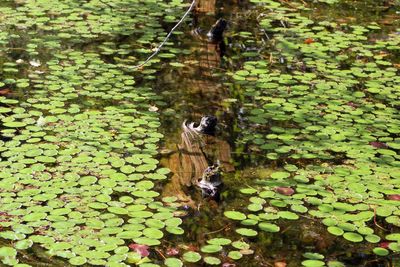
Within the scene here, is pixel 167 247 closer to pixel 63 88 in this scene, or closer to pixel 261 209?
pixel 261 209

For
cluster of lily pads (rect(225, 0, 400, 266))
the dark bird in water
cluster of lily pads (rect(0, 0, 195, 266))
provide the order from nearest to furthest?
1. cluster of lily pads (rect(0, 0, 195, 266))
2. cluster of lily pads (rect(225, 0, 400, 266))
3. the dark bird in water

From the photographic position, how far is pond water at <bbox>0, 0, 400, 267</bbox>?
10.9ft

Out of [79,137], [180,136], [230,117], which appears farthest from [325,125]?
[79,137]

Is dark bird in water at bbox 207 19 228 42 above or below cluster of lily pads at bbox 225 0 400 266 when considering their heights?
above

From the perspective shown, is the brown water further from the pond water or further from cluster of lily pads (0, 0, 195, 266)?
cluster of lily pads (0, 0, 195, 266)

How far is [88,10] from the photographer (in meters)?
6.14

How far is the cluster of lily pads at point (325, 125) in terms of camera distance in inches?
141

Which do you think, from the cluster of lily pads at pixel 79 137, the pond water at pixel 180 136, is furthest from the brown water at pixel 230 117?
the cluster of lily pads at pixel 79 137

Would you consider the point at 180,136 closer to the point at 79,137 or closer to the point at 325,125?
the point at 79,137

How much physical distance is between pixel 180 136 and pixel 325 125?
2.67ft

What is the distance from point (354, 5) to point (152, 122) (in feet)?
9.94

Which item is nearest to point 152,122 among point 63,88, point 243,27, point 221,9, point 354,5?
point 63,88

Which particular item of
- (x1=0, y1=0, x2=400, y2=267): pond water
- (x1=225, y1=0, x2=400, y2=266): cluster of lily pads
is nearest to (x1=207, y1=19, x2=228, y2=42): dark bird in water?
(x1=0, y1=0, x2=400, y2=267): pond water

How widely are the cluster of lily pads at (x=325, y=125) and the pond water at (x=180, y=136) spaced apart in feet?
0.03
